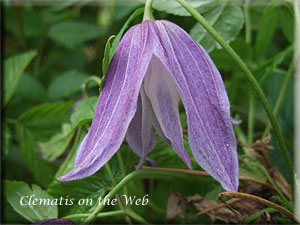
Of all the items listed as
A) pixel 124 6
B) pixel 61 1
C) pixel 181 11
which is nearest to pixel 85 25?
pixel 61 1

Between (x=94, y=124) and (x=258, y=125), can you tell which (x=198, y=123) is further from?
(x=258, y=125)

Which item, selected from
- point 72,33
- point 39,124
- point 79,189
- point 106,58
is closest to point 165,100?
point 106,58

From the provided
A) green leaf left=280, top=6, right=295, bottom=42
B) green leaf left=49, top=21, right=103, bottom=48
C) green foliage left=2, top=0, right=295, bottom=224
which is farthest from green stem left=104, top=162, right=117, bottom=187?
green leaf left=49, top=21, right=103, bottom=48

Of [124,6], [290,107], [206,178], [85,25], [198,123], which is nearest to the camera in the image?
[198,123]

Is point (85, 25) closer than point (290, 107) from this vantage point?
No

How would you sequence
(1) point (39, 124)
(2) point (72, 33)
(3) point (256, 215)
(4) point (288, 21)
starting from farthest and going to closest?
(2) point (72, 33)
(1) point (39, 124)
(4) point (288, 21)
(3) point (256, 215)

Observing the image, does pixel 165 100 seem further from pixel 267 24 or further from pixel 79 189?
pixel 267 24

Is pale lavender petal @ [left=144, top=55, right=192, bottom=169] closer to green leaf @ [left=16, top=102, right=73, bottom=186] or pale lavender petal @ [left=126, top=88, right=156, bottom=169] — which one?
pale lavender petal @ [left=126, top=88, right=156, bottom=169]

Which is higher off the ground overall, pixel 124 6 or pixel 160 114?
pixel 124 6
